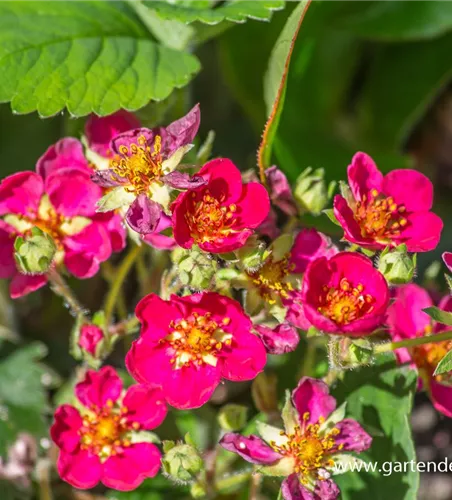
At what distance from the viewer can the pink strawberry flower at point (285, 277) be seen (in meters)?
1.08

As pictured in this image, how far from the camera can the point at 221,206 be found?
3.58 feet

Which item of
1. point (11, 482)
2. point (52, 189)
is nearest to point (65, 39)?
point (52, 189)

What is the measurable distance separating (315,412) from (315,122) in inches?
37.8

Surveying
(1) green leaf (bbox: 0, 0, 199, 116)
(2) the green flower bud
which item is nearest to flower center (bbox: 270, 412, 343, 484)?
(2) the green flower bud

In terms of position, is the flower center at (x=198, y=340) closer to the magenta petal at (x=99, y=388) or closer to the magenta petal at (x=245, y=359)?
the magenta petal at (x=245, y=359)

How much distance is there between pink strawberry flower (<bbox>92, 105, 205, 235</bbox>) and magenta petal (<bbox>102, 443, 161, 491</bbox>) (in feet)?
1.17

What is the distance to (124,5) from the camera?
138 cm

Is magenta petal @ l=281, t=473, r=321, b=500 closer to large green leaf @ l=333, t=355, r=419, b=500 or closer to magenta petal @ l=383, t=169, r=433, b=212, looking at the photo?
large green leaf @ l=333, t=355, r=419, b=500

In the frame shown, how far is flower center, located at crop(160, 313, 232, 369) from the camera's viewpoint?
42.9 inches

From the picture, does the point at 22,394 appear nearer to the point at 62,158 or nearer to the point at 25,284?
the point at 25,284

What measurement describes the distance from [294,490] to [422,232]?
407mm

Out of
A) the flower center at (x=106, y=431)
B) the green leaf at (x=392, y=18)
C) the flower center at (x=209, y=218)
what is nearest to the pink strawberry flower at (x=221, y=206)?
the flower center at (x=209, y=218)

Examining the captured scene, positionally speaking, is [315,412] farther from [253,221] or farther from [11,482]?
[11,482]

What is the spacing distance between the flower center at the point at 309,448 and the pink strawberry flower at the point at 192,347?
12 cm
